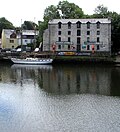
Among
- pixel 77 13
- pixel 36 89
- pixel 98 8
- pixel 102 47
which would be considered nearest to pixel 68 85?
pixel 36 89

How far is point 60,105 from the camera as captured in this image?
31719mm

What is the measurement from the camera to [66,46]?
81.9 m

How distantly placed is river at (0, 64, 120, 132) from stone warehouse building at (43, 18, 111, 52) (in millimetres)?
30605

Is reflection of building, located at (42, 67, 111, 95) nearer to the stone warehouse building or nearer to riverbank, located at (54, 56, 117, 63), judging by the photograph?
riverbank, located at (54, 56, 117, 63)

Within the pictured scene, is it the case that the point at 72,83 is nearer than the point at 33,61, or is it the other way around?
the point at 72,83

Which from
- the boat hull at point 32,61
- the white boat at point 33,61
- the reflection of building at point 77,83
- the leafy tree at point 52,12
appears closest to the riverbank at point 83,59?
the white boat at point 33,61

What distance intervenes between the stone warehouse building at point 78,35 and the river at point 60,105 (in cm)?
3060

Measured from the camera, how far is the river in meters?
→ 24.9

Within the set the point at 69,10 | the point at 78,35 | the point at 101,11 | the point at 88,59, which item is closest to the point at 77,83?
the point at 88,59

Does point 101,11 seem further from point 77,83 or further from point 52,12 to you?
point 77,83

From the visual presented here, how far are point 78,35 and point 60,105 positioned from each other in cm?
5139

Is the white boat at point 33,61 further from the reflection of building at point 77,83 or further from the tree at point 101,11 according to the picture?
the tree at point 101,11

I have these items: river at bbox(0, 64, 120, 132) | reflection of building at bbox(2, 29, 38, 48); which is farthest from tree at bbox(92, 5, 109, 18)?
river at bbox(0, 64, 120, 132)

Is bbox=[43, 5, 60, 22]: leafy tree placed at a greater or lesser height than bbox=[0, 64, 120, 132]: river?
greater
